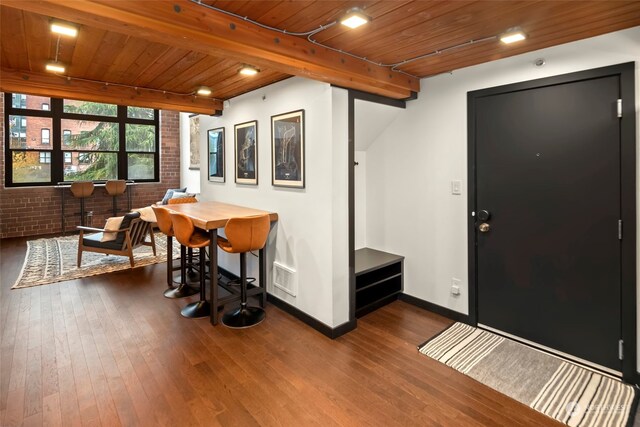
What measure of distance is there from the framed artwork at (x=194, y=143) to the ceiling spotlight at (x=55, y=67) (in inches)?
173

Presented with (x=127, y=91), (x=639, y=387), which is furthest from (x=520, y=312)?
(x=127, y=91)

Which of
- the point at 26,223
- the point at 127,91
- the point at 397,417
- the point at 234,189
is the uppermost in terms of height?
the point at 127,91

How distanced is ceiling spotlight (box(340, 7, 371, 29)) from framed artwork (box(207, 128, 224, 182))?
10.0 ft

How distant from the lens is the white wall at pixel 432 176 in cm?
306

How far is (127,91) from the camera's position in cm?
393

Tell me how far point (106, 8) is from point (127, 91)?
255 centimetres

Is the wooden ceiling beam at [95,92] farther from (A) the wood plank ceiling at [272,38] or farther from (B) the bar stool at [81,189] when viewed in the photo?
(B) the bar stool at [81,189]

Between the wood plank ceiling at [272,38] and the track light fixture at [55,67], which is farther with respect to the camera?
the track light fixture at [55,67]

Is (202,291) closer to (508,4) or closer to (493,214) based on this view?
(493,214)

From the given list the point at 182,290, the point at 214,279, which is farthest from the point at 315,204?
the point at 182,290

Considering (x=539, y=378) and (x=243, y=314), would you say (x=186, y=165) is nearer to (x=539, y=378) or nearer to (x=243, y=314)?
(x=243, y=314)

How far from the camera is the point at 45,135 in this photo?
23.6 feet

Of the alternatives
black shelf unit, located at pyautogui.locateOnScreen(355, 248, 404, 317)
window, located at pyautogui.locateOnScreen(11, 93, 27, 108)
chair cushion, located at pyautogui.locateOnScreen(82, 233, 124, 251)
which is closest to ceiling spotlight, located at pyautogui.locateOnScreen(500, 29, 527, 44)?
black shelf unit, located at pyautogui.locateOnScreen(355, 248, 404, 317)

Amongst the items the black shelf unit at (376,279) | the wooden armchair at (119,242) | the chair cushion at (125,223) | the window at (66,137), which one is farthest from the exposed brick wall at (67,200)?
the black shelf unit at (376,279)
